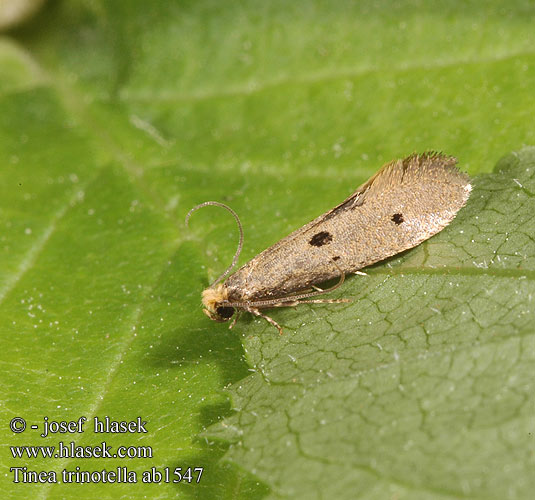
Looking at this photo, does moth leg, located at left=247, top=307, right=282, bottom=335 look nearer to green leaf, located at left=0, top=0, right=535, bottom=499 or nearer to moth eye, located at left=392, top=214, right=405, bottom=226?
green leaf, located at left=0, top=0, right=535, bottom=499

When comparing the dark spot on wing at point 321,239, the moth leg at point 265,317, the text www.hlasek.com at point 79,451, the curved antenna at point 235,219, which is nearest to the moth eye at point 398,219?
the dark spot on wing at point 321,239

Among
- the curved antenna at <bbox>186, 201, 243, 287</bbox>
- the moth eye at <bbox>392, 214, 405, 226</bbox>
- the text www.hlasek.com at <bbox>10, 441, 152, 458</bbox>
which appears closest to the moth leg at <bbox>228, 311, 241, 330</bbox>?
the curved antenna at <bbox>186, 201, 243, 287</bbox>

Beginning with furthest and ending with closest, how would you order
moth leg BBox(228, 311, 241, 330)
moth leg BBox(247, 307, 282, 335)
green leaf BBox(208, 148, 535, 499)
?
moth leg BBox(228, 311, 241, 330) < moth leg BBox(247, 307, 282, 335) < green leaf BBox(208, 148, 535, 499)

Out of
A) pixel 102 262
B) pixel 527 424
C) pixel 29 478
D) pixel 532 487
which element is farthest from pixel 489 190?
pixel 29 478

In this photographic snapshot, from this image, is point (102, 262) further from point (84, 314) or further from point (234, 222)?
point (234, 222)

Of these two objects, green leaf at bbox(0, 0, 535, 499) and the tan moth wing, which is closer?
green leaf at bbox(0, 0, 535, 499)

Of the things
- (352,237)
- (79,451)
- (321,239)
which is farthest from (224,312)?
(79,451)
